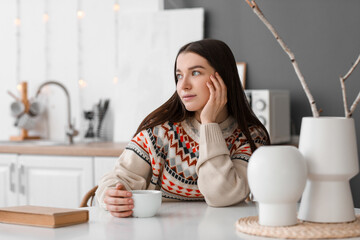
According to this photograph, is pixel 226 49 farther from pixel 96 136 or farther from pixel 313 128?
pixel 96 136

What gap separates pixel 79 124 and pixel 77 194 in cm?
74

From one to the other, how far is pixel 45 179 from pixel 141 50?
3.23 feet

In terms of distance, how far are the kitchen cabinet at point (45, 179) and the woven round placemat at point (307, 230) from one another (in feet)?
6.63

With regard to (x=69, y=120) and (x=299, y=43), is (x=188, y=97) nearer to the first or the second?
(x=299, y=43)

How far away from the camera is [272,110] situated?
3014 millimetres

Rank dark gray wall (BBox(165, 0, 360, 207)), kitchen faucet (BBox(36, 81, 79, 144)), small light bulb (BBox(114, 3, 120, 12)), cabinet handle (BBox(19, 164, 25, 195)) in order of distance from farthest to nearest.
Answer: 1. small light bulb (BBox(114, 3, 120, 12))
2. kitchen faucet (BBox(36, 81, 79, 144))
3. cabinet handle (BBox(19, 164, 25, 195))
4. dark gray wall (BBox(165, 0, 360, 207))

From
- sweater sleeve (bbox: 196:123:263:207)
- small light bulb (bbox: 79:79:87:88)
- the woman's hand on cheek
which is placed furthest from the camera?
small light bulb (bbox: 79:79:87:88)

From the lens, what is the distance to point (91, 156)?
124 inches

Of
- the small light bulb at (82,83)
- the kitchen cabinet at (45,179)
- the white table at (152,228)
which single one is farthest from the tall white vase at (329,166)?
the small light bulb at (82,83)

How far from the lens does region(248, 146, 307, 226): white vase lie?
3.84 feet

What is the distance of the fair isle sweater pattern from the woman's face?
12 centimetres

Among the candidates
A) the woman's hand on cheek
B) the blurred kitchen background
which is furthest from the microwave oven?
the woman's hand on cheek

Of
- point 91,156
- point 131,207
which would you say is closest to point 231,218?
point 131,207

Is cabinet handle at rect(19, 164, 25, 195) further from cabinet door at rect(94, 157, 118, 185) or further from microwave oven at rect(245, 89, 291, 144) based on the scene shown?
microwave oven at rect(245, 89, 291, 144)
